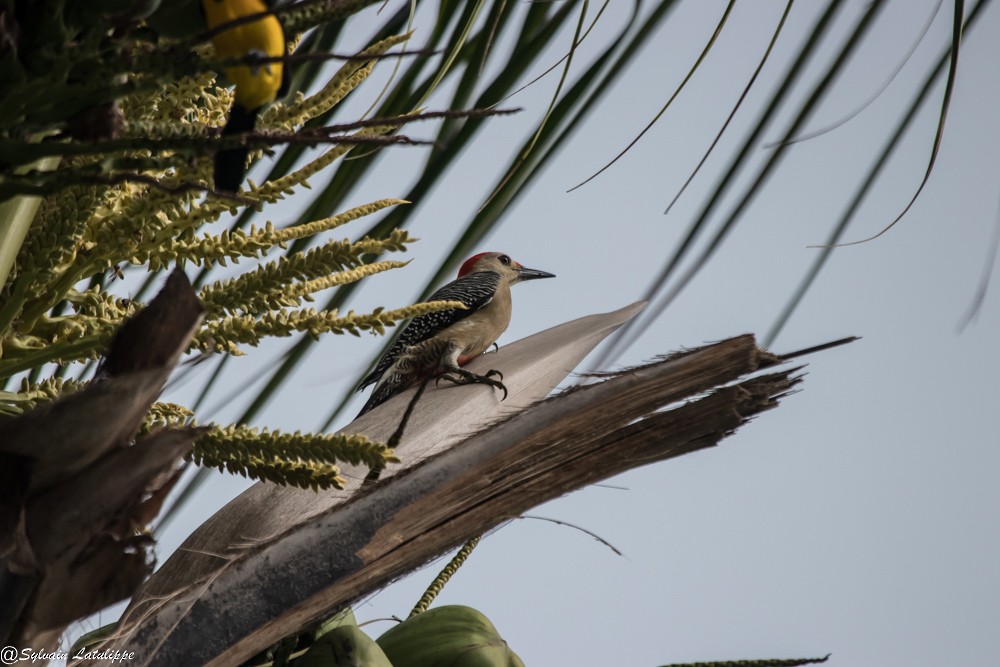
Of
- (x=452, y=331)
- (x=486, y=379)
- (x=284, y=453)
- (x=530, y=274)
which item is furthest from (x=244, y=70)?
(x=530, y=274)

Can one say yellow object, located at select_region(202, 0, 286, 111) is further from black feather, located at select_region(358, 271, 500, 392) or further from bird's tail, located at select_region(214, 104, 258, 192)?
black feather, located at select_region(358, 271, 500, 392)

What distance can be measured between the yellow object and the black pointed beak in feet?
7.46

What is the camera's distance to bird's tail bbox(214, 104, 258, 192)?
21.8 inches

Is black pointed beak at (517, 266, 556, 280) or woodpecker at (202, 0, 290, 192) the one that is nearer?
woodpecker at (202, 0, 290, 192)

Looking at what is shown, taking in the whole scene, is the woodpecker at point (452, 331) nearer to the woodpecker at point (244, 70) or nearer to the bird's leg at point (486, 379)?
the bird's leg at point (486, 379)

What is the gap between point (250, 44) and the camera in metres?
0.49

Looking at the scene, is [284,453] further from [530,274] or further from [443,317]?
[530,274]

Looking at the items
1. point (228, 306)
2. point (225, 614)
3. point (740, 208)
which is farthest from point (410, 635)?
point (740, 208)

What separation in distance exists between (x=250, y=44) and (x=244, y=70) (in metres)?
0.04

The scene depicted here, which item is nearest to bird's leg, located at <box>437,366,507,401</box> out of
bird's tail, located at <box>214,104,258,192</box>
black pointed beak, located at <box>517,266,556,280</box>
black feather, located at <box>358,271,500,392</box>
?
bird's tail, located at <box>214,104,258,192</box>

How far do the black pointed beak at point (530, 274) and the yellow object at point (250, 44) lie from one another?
2.27 metres

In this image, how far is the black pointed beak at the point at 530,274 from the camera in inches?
112

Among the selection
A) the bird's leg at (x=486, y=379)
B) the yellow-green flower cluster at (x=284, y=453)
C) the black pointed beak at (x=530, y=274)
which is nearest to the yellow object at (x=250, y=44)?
the yellow-green flower cluster at (x=284, y=453)

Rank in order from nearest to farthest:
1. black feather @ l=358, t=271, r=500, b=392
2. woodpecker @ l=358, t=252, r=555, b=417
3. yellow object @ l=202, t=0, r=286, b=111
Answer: yellow object @ l=202, t=0, r=286, b=111 → woodpecker @ l=358, t=252, r=555, b=417 → black feather @ l=358, t=271, r=500, b=392
